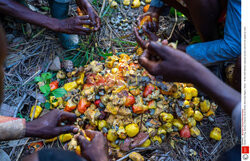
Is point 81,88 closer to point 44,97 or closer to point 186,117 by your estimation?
point 44,97

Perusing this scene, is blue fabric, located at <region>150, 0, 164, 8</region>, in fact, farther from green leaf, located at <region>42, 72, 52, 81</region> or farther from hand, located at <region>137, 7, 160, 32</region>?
green leaf, located at <region>42, 72, 52, 81</region>

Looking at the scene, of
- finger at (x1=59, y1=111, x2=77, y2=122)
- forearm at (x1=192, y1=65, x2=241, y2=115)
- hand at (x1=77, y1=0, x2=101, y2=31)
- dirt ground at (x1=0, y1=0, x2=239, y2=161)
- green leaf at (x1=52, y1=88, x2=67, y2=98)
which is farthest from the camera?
hand at (x1=77, y1=0, x2=101, y2=31)

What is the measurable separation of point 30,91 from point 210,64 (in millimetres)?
2011

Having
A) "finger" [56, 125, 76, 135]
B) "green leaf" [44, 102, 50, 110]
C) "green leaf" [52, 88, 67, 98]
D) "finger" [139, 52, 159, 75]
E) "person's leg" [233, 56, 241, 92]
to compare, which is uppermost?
"finger" [139, 52, 159, 75]

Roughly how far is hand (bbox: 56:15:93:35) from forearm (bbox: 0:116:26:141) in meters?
1.09

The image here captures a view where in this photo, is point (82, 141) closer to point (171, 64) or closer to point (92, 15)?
point (171, 64)

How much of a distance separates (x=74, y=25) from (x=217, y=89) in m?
1.65

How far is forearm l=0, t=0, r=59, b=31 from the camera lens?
237 centimetres

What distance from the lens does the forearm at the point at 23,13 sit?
7.76ft

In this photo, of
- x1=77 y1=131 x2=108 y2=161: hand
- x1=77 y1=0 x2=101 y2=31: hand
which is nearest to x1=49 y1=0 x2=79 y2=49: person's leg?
x1=77 y1=0 x2=101 y2=31: hand

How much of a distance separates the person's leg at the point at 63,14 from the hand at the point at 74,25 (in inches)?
9.1

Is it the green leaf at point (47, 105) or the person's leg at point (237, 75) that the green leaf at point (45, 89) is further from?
the person's leg at point (237, 75)

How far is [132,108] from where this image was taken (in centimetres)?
216

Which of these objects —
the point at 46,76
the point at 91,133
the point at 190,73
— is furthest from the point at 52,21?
the point at 190,73
